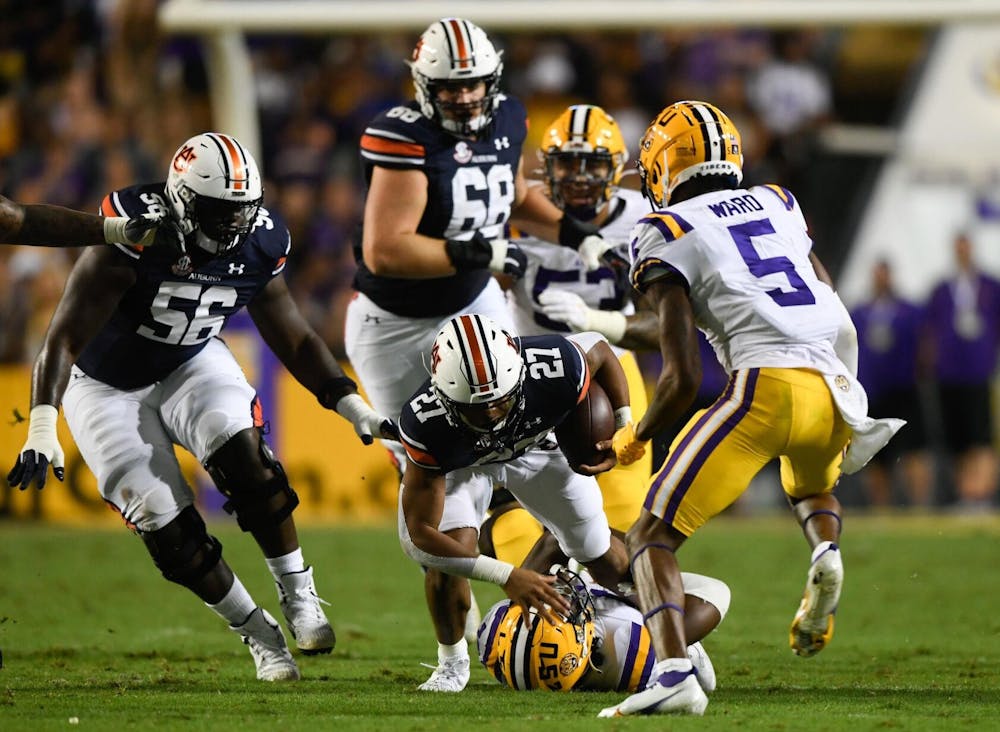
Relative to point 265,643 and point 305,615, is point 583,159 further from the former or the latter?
point 265,643

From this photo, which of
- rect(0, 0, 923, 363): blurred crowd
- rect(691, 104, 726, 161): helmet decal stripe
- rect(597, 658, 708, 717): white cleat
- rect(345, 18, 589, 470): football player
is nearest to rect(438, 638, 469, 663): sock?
rect(597, 658, 708, 717): white cleat

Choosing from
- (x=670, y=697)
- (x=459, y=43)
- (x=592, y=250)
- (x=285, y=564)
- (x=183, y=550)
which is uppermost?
(x=459, y=43)

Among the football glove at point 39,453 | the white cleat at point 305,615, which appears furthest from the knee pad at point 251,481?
the football glove at point 39,453

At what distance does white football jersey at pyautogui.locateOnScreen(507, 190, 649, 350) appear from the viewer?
7094 millimetres

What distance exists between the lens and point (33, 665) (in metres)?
6.31

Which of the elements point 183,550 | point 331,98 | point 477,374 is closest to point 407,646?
point 183,550

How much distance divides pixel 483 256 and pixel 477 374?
44.1 inches

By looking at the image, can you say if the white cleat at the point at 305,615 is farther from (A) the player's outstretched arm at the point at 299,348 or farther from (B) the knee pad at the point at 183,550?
(A) the player's outstretched arm at the point at 299,348

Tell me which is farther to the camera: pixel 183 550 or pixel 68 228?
pixel 183 550

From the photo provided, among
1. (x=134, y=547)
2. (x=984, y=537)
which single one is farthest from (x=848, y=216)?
(x=134, y=547)

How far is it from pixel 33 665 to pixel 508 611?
2002mm

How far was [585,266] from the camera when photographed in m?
7.06

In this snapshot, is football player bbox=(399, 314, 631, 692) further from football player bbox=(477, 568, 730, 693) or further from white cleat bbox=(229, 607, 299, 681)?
white cleat bbox=(229, 607, 299, 681)

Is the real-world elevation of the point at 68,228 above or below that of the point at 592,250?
above
